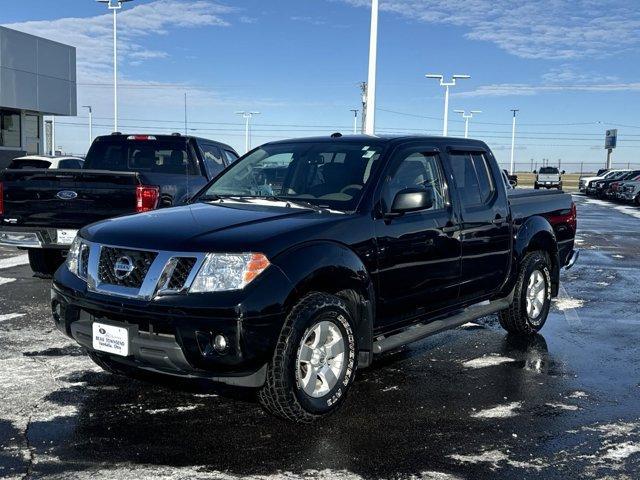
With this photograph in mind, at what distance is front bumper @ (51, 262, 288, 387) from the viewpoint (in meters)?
3.77

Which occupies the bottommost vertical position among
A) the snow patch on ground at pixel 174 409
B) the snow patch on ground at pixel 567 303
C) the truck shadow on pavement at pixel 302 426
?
the snow patch on ground at pixel 567 303

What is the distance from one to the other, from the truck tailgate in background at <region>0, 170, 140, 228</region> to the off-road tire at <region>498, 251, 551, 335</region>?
414 cm

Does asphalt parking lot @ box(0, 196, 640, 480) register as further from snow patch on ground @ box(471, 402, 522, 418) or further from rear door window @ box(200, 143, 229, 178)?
rear door window @ box(200, 143, 229, 178)

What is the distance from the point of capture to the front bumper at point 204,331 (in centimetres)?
377

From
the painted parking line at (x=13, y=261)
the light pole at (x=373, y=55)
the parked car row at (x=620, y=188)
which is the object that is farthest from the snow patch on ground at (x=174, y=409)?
the parked car row at (x=620, y=188)

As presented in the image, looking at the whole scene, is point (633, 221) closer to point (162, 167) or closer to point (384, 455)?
point (162, 167)

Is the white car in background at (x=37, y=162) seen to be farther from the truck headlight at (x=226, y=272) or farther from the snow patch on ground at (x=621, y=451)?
the snow patch on ground at (x=621, y=451)

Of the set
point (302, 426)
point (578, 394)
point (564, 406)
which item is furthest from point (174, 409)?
point (578, 394)

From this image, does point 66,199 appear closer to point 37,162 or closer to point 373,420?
point 373,420

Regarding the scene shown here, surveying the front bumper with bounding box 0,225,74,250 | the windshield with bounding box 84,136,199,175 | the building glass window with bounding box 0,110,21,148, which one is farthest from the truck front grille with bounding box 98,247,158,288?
the building glass window with bounding box 0,110,21,148

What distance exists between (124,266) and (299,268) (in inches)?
40.5

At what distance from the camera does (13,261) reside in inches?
432

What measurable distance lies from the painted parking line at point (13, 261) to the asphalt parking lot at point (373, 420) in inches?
168

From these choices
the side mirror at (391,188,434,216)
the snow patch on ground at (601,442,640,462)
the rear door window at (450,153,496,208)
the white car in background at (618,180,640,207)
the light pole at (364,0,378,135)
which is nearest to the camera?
the snow patch on ground at (601,442,640,462)
